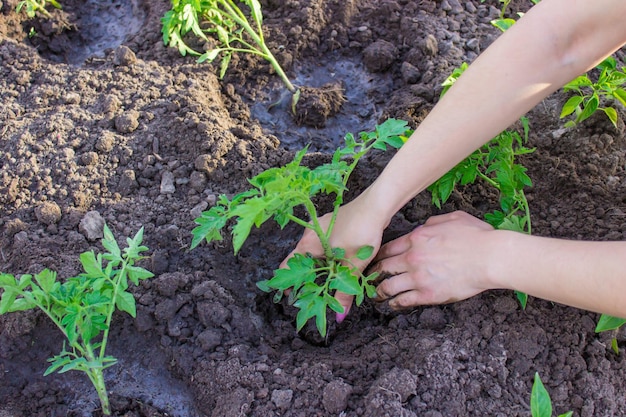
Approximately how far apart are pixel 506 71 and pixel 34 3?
2.19 metres

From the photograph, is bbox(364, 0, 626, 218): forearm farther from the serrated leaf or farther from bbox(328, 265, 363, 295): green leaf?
the serrated leaf

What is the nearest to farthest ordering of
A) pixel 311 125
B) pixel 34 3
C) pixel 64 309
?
pixel 64 309 < pixel 311 125 < pixel 34 3

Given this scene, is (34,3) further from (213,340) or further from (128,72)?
(213,340)

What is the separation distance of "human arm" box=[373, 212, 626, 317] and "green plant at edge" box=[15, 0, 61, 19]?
6.63ft

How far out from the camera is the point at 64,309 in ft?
5.21

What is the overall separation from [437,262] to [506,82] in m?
0.55

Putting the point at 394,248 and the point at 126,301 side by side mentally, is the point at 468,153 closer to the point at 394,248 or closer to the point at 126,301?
the point at 394,248

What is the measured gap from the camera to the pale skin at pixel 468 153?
5.19 feet

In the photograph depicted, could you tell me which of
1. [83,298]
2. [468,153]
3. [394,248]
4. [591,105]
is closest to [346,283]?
[394,248]

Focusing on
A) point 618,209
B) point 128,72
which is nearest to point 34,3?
point 128,72

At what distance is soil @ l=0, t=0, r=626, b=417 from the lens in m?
1.74

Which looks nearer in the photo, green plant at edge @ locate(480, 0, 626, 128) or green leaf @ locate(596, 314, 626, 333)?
green leaf @ locate(596, 314, 626, 333)

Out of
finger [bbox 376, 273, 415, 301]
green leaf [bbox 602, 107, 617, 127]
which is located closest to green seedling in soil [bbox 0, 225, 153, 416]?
finger [bbox 376, 273, 415, 301]

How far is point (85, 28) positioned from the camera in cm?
301
